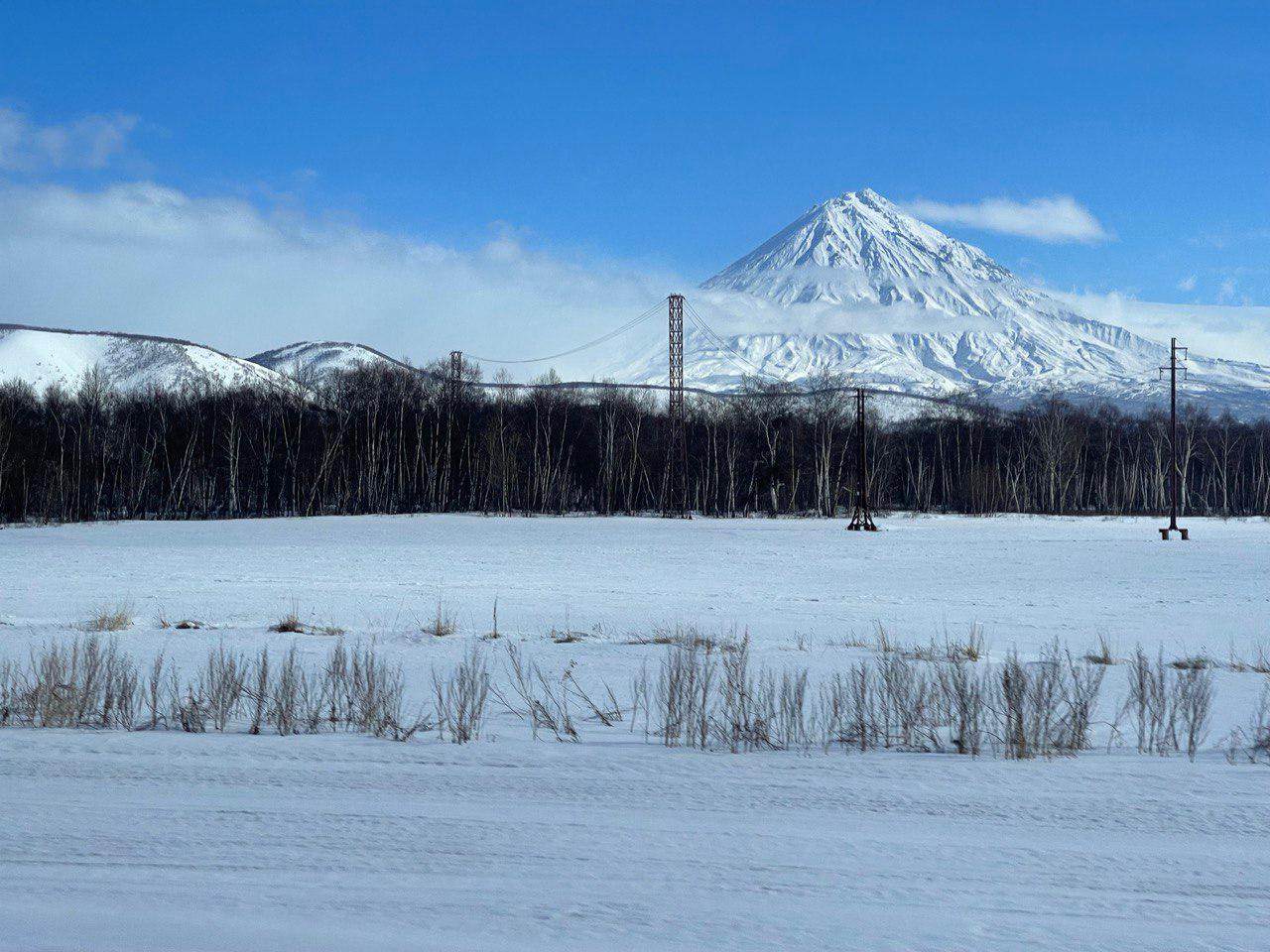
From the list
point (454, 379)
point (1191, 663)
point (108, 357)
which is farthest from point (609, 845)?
point (108, 357)

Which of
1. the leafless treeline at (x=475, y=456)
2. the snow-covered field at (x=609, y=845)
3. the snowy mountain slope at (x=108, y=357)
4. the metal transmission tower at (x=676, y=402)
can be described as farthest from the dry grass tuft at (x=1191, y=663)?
the snowy mountain slope at (x=108, y=357)

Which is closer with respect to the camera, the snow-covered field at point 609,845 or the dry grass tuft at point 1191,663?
the snow-covered field at point 609,845

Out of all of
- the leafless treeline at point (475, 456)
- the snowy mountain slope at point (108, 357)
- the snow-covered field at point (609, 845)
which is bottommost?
the snow-covered field at point (609, 845)

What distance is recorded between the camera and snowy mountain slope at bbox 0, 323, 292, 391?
561ft

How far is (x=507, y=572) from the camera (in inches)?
1186

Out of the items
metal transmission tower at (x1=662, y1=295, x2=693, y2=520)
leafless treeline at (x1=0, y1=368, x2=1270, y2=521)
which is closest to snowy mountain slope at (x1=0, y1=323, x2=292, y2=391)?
leafless treeline at (x1=0, y1=368, x2=1270, y2=521)

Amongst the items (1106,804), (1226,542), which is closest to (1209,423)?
(1226,542)

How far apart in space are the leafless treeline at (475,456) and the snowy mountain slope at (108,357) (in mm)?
94571

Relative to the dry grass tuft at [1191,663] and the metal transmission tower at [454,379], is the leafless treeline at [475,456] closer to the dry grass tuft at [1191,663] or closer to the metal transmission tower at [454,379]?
the metal transmission tower at [454,379]

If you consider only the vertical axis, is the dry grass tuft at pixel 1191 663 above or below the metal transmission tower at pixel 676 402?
below

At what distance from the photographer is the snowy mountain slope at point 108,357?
171 metres

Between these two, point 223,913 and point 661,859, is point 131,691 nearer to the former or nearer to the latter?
point 223,913

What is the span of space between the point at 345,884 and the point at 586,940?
1262mm

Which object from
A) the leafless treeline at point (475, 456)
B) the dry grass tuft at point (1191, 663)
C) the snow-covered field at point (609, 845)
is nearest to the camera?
the snow-covered field at point (609, 845)
